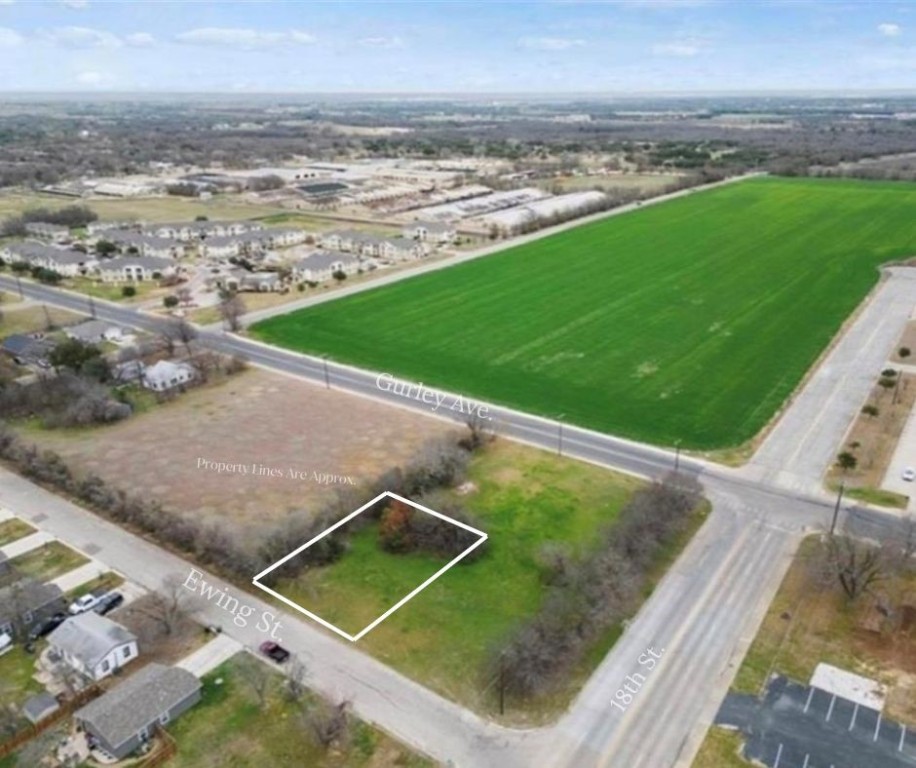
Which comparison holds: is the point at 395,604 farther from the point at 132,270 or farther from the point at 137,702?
the point at 132,270

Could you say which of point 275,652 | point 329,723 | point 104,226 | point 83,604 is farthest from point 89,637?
point 104,226

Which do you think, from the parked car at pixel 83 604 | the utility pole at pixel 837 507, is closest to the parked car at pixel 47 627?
the parked car at pixel 83 604

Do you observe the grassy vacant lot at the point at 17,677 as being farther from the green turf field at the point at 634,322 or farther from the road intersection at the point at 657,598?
the green turf field at the point at 634,322

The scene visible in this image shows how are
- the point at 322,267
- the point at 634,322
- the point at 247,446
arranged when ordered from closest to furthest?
the point at 247,446 → the point at 634,322 → the point at 322,267

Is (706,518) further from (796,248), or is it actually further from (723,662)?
(796,248)

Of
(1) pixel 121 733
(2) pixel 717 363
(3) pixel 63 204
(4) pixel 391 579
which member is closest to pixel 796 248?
(2) pixel 717 363
